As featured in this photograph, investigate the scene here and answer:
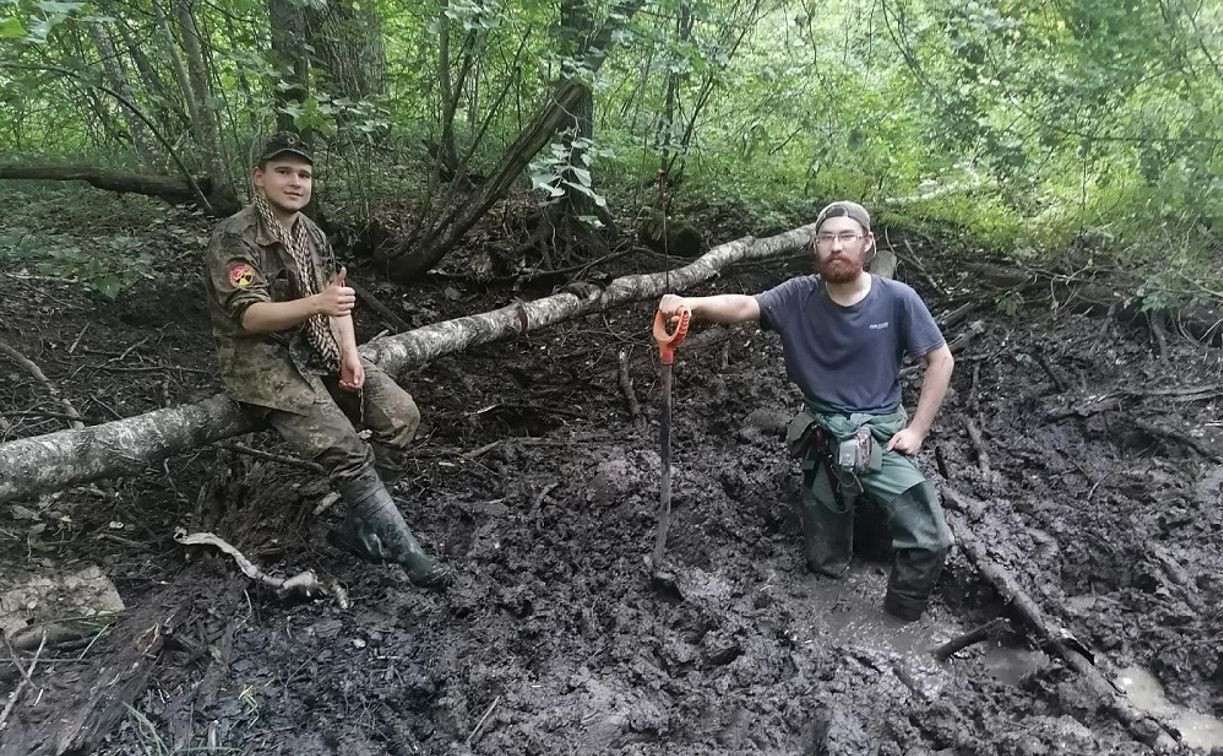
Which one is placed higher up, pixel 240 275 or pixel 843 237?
pixel 843 237

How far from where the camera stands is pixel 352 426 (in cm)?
373

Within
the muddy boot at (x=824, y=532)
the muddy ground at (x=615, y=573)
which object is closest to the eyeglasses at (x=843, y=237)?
the muddy boot at (x=824, y=532)

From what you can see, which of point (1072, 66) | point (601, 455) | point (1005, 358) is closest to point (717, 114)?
point (1072, 66)

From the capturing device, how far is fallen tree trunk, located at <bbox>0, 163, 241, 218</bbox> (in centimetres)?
495

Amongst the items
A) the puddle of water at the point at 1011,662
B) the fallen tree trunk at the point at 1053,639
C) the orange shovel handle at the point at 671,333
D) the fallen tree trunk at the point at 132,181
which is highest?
the fallen tree trunk at the point at 132,181

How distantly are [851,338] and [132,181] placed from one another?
5302mm

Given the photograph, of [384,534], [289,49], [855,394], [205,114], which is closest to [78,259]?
[205,114]

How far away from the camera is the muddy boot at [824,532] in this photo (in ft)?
11.6

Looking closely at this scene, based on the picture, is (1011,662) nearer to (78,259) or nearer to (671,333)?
(671,333)

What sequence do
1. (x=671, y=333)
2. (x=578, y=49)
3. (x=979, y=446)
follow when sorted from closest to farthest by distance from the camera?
(x=671, y=333)
(x=979, y=446)
(x=578, y=49)

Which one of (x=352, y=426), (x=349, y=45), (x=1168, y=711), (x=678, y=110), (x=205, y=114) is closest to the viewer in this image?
(x=1168, y=711)

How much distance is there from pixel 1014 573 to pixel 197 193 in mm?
5974

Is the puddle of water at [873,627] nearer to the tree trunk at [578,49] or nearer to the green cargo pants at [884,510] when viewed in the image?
the green cargo pants at [884,510]

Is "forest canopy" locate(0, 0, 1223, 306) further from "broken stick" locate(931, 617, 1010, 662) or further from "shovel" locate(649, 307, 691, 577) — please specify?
"broken stick" locate(931, 617, 1010, 662)
